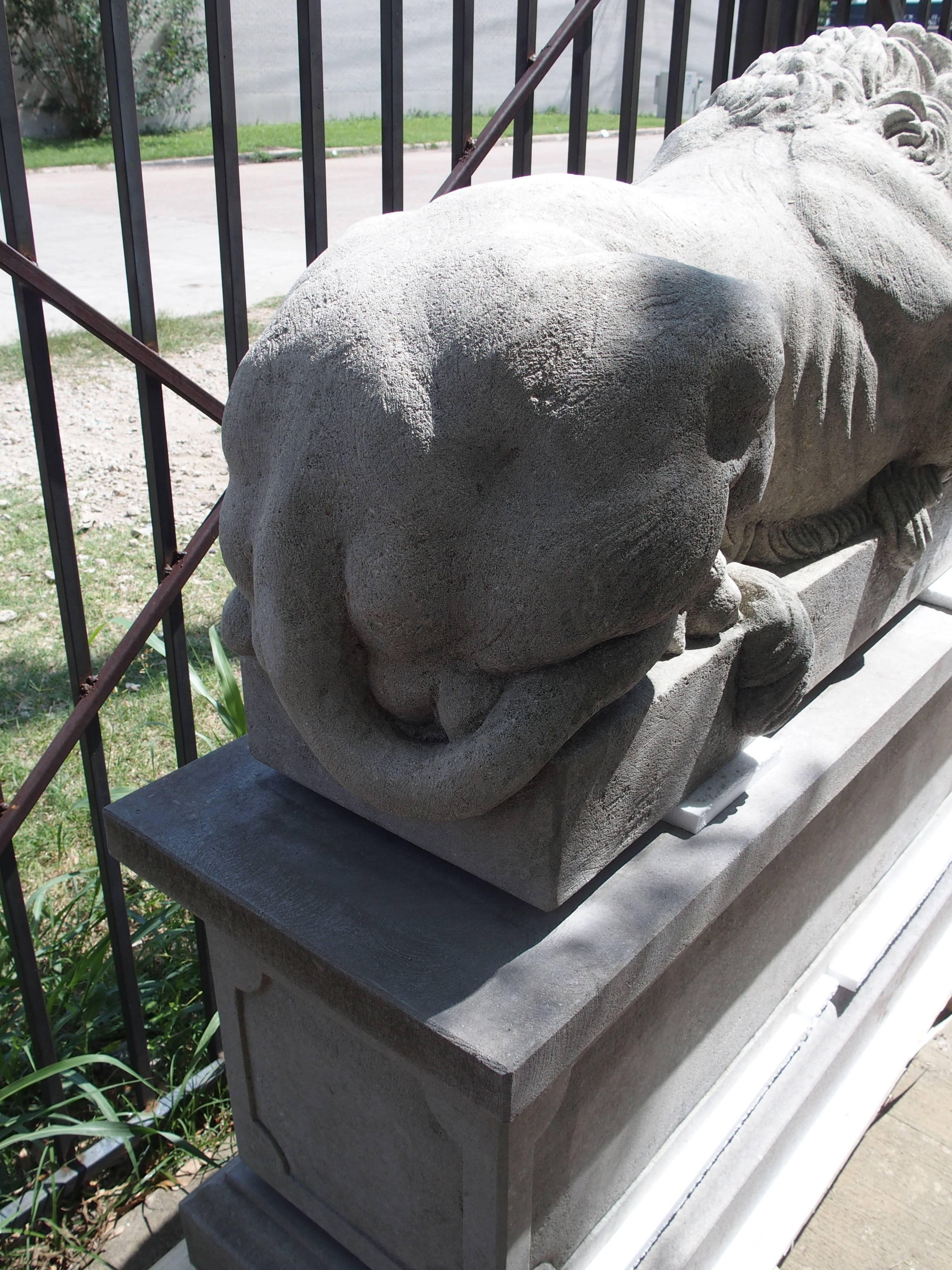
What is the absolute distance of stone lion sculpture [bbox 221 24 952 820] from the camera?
43.6 inches

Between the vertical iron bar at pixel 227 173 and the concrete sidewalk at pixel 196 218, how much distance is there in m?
4.76

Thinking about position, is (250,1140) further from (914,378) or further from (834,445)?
(914,378)

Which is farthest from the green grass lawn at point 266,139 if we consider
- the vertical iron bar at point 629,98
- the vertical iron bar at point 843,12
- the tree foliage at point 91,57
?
the vertical iron bar at point 629,98

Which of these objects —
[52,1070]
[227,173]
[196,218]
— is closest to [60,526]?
[227,173]

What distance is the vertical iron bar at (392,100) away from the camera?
188cm

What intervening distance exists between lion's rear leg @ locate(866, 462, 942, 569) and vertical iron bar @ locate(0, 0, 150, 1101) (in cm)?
142

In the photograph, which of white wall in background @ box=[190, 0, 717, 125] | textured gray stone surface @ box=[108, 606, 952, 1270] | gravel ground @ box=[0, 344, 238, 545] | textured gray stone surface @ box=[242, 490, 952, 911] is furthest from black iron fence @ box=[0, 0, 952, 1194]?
white wall in background @ box=[190, 0, 717, 125]

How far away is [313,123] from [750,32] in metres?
1.53

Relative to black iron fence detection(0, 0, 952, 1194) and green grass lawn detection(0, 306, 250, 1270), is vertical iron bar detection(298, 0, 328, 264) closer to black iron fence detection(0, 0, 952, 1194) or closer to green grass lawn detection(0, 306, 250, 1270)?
black iron fence detection(0, 0, 952, 1194)

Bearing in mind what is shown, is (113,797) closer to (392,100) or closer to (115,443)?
(392,100)

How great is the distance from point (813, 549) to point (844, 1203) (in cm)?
129

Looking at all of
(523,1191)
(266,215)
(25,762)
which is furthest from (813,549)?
(266,215)

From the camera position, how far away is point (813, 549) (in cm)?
183

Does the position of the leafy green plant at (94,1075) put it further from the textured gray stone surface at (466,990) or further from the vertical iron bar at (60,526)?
the textured gray stone surface at (466,990)
